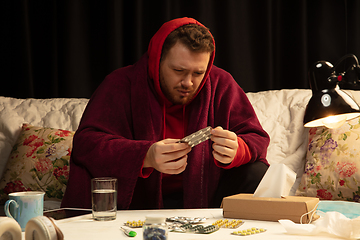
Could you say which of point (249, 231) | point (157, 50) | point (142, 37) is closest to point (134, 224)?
point (249, 231)

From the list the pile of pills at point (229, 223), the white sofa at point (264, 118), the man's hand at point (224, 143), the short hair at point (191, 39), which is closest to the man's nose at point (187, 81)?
the short hair at point (191, 39)

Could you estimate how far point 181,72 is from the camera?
58.2 inches

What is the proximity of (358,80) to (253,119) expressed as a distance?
75 centimetres

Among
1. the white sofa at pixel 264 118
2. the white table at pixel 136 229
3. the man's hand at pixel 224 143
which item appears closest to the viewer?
the white table at pixel 136 229

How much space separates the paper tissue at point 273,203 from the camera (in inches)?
32.6

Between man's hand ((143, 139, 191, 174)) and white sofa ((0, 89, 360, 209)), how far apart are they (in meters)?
0.77

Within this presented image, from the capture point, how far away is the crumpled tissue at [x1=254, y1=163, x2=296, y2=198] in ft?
2.93

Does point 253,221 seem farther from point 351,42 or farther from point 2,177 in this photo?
point 351,42

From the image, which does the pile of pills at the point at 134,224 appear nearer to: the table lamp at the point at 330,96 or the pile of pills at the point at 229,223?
the pile of pills at the point at 229,223

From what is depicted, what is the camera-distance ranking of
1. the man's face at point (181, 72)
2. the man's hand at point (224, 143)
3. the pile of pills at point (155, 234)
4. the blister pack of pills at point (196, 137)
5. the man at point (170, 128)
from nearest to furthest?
the pile of pills at point (155, 234), the blister pack of pills at point (196, 137), the man's hand at point (224, 143), the man at point (170, 128), the man's face at point (181, 72)

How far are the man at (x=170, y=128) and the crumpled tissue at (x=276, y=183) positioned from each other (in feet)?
0.91

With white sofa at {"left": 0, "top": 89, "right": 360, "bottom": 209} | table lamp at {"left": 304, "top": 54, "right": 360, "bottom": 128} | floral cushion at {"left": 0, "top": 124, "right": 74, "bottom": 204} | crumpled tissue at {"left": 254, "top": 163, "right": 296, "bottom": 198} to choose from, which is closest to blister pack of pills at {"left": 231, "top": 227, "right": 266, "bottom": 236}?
crumpled tissue at {"left": 254, "top": 163, "right": 296, "bottom": 198}

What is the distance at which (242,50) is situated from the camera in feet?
7.80

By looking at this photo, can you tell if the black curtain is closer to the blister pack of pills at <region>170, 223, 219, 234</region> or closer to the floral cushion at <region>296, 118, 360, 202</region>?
the floral cushion at <region>296, 118, 360, 202</region>
